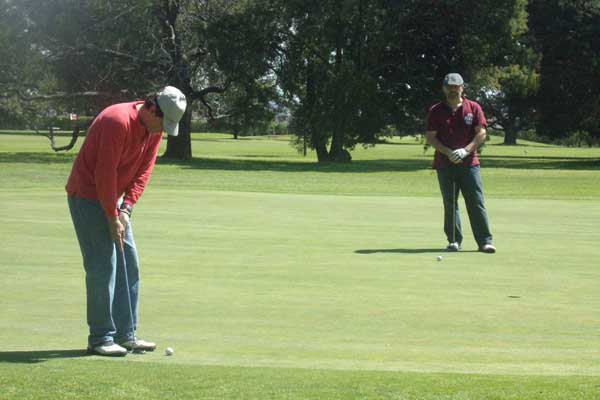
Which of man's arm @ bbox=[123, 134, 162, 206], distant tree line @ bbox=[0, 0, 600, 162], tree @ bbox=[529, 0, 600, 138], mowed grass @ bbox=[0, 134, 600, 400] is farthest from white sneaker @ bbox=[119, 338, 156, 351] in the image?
tree @ bbox=[529, 0, 600, 138]

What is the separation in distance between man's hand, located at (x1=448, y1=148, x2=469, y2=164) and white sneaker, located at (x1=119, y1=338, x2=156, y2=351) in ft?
21.1

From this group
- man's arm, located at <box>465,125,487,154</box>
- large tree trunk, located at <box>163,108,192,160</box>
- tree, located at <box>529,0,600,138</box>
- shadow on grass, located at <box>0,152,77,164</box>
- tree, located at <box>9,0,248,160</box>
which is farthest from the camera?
tree, located at <box>529,0,600,138</box>

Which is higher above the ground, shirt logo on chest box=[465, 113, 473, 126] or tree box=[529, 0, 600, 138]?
tree box=[529, 0, 600, 138]

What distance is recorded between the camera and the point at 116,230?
6.61m

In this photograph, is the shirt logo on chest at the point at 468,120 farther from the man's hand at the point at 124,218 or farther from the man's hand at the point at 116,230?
the man's hand at the point at 116,230

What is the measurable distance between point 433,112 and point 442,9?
35599mm

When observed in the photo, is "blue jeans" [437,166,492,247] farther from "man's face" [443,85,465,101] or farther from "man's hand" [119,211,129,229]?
"man's hand" [119,211,129,229]

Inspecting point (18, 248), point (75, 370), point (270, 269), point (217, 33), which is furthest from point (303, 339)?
point (217, 33)

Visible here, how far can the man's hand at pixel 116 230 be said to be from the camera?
6566 mm

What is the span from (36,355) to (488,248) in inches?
274

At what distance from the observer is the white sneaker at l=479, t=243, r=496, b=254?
39.7 feet

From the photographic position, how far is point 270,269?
10203mm

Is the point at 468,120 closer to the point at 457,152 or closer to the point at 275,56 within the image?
the point at 457,152

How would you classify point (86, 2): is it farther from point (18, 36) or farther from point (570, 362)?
point (570, 362)
